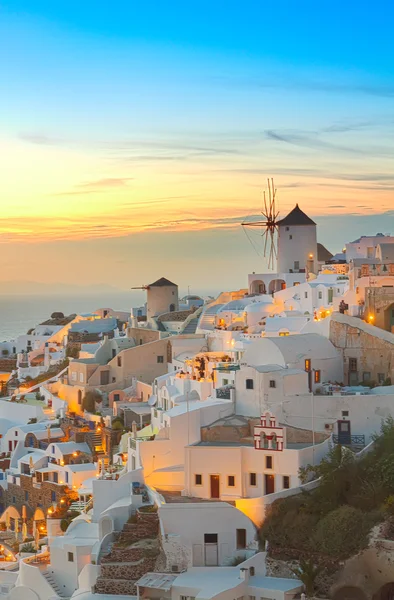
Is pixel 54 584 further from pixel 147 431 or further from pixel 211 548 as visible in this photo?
pixel 147 431

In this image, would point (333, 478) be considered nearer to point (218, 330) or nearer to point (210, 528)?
point (210, 528)

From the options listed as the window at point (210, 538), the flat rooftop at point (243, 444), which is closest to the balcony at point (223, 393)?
the flat rooftop at point (243, 444)

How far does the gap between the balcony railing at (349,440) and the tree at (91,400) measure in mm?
13933

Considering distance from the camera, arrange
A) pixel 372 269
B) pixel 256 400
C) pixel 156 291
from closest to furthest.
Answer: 1. pixel 256 400
2. pixel 372 269
3. pixel 156 291

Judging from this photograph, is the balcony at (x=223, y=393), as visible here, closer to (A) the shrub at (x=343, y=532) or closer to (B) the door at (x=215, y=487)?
(B) the door at (x=215, y=487)

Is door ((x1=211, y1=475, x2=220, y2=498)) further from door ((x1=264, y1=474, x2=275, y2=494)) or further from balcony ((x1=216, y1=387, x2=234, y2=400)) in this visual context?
balcony ((x1=216, y1=387, x2=234, y2=400))

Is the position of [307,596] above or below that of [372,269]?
below

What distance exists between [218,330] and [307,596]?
1685 centimetres

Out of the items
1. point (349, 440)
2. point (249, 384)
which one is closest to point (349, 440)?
point (349, 440)

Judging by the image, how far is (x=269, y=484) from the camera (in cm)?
2664

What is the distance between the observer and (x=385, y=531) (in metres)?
24.4

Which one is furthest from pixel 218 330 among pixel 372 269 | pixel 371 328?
pixel 371 328

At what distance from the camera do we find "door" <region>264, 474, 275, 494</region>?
1046 inches

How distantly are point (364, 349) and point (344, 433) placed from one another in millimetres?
3561
